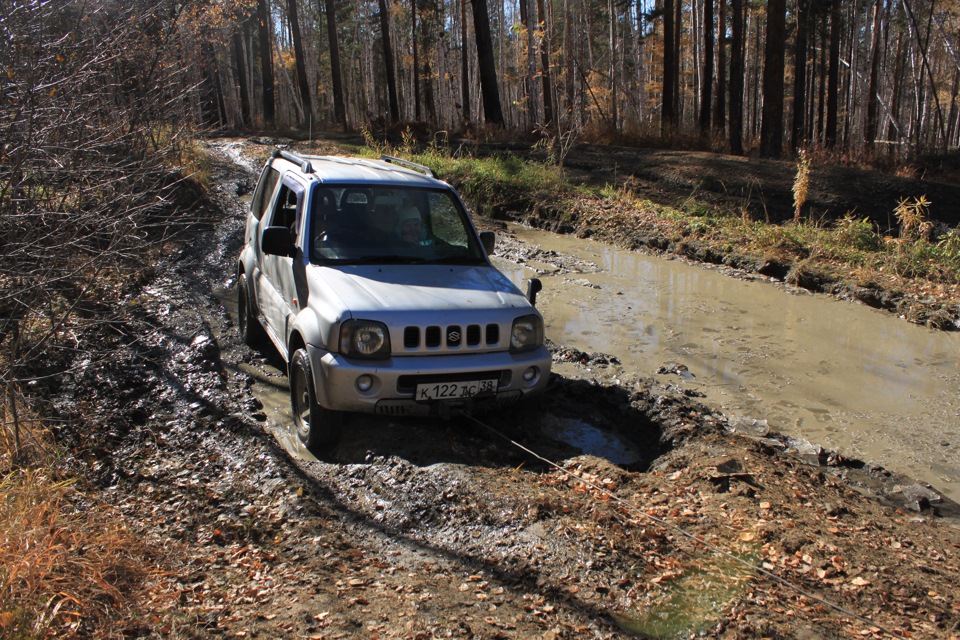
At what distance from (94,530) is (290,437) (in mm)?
2131

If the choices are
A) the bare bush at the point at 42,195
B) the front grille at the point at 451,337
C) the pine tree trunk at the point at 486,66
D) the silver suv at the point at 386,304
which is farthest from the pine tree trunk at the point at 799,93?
the bare bush at the point at 42,195

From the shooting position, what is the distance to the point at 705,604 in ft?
11.5

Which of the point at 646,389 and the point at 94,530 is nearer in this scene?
the point at 94,530

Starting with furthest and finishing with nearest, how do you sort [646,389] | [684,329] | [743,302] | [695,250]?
1. [695,250]
2. [743,302]
3. [684,329]
4. [646,389]

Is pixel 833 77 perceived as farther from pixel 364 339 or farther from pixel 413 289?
pixel 364 339

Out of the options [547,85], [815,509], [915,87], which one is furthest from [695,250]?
[915,87]

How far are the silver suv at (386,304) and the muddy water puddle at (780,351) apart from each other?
91.9 inches

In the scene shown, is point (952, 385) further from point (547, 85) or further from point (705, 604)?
point (547, 85)

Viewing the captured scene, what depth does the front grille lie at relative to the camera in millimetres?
5016

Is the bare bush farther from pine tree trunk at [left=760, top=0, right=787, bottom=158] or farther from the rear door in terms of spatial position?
pine tree trunk at [left=760, top=0, right=787, bottom=158]

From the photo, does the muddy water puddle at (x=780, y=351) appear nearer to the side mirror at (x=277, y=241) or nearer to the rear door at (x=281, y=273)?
the rear door at (x=281, y=273)

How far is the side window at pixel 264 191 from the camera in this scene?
725 cm

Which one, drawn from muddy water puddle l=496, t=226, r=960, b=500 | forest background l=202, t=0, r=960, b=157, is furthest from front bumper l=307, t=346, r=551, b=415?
forest background l=202, t=0, r=960, b=157

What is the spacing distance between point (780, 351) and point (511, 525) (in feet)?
16.6
